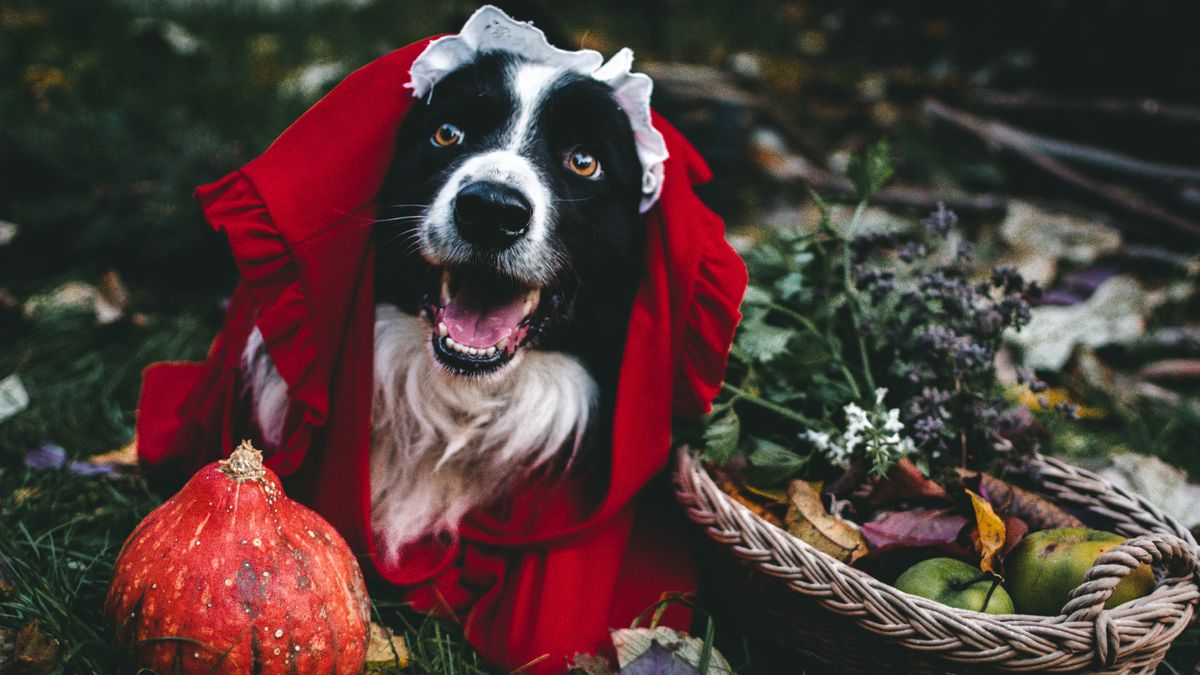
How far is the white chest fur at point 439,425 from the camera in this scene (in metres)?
1.84

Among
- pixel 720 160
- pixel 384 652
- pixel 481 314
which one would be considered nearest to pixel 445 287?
pixel 481 314

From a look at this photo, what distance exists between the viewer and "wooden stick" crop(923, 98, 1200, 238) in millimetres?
3465

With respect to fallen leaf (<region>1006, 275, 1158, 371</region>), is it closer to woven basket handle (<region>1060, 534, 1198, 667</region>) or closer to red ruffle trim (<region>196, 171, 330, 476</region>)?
woven basket handle (<region>1060, 534, 1198, 667</region>)

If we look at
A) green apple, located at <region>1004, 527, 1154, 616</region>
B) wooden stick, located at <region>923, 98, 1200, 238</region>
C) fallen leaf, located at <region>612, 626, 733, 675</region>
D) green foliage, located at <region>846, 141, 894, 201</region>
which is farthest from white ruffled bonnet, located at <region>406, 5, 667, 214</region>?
wooden stick, located at <region>923, 98, 1200, 238</region>

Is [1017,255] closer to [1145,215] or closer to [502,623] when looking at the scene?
[1145,215]

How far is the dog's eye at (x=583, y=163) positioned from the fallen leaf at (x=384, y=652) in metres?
0.97

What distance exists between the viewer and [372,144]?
5.50 feet

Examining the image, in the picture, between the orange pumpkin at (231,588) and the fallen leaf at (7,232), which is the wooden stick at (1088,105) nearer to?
the orange pumpkin at (231,588)

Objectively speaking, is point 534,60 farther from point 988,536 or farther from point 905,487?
point 988,536

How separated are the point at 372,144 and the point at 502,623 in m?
0.99

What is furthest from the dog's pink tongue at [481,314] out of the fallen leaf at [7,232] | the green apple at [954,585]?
the fallen leaf at [7,232]

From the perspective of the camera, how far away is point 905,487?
1722 millimetres

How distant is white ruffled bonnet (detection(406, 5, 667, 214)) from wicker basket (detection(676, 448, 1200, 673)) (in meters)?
0.71

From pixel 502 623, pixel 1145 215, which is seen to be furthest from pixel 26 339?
pixel 1145 215
